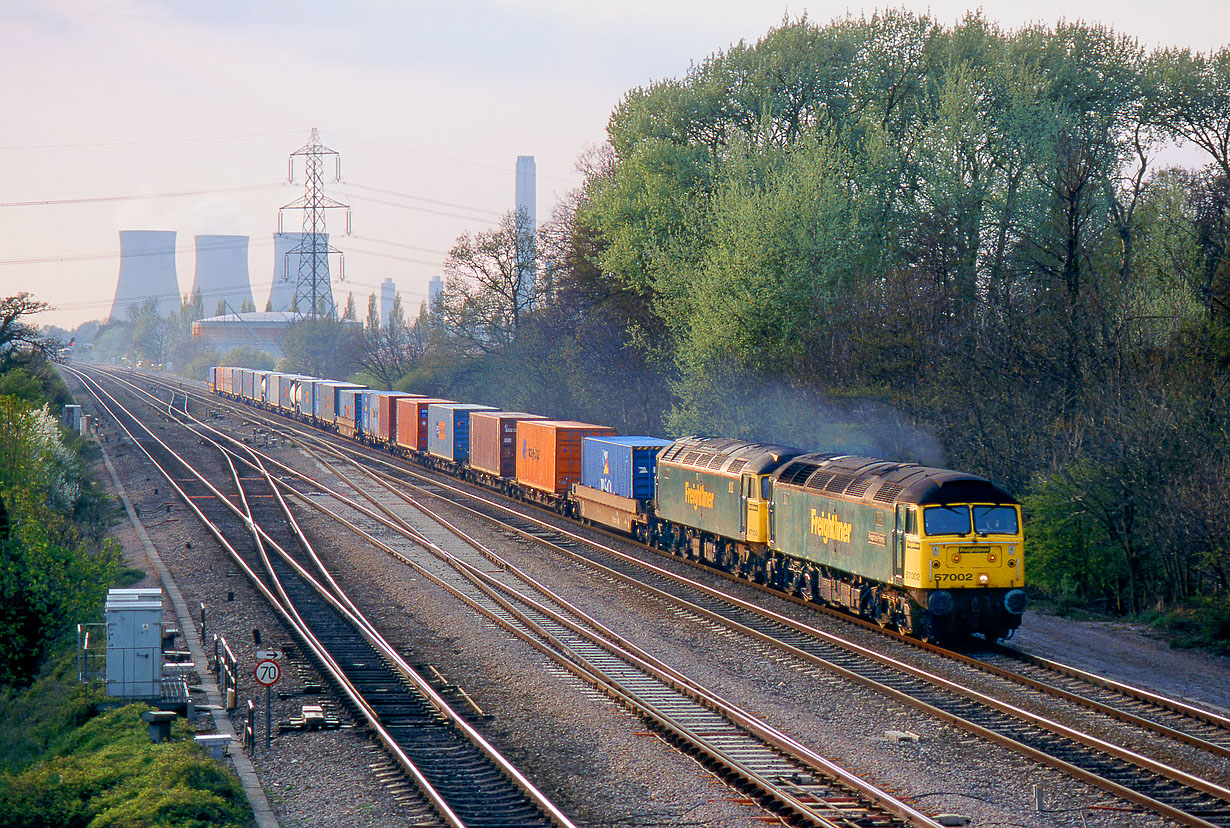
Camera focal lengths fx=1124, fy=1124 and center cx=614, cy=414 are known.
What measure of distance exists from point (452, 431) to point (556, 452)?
13.2 m

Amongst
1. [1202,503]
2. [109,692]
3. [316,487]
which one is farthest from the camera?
[316,487]

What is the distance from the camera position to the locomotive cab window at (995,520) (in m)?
21.7

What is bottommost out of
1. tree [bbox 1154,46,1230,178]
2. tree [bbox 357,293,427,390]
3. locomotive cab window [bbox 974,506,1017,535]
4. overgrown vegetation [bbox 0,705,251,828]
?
overgrown vegetation [bbox 0,705,251,828]

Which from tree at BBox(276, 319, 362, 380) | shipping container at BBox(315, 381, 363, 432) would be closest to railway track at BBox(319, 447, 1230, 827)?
shipping container at BBox(315, 381, 363, 432)

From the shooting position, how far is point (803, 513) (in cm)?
2592

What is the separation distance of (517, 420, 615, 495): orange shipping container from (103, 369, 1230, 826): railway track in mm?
14528

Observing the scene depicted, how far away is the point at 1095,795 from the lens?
45.4ft

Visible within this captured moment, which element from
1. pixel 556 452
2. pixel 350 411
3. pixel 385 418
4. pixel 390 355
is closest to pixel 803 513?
pixel 556 452

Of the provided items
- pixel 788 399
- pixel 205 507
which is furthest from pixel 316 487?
pixel 788 399

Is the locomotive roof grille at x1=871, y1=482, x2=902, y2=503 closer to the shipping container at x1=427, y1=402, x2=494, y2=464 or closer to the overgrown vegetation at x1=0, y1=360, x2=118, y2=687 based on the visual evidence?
the overgrown vegetation at x1=0, y1=360, x2=118, y2=687

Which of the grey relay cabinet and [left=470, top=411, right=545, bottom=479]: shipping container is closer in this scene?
the grey relay cabinet

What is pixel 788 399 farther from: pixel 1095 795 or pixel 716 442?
pixel 1095 795

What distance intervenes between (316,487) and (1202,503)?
36.5m

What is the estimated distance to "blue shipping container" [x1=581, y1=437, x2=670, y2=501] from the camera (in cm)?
3559
